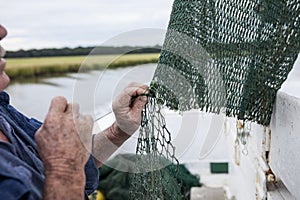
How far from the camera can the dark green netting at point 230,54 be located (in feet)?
2.73

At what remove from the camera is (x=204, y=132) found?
126cm

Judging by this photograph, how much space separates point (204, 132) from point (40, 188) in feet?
2.03

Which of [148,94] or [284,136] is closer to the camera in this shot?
[284,136]

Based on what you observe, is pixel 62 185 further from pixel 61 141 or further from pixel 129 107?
pixel 129 107

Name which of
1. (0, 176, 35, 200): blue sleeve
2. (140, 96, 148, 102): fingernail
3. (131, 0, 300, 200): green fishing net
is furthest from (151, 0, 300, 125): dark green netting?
(0, 176, 35, 200): blue sleeve

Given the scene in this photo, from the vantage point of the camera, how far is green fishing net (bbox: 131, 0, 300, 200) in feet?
2.73

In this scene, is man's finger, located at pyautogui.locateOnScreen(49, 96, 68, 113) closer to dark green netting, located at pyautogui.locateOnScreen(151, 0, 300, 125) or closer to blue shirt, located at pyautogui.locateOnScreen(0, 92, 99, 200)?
blue shirt, located at pyautogui.locateOnScreen(0, 92, 99, 200)

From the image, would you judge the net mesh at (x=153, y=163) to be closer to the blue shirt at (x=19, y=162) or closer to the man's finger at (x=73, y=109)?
the blue shirt at (x=19, y=162)

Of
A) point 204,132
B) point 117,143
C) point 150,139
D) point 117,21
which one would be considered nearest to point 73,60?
point 117,21

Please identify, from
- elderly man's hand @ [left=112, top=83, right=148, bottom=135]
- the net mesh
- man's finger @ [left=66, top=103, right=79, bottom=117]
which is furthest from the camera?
elderly man's hand @ [left=112, top=83, right=148, bottom=135]

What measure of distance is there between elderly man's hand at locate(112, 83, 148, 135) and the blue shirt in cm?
16

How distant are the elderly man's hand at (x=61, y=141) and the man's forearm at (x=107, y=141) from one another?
48cm

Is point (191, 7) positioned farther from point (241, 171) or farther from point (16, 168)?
point (241, 171)

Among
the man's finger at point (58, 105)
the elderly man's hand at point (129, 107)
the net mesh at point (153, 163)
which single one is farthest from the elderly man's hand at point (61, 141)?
the elderly man's hand at point (129, 107)
